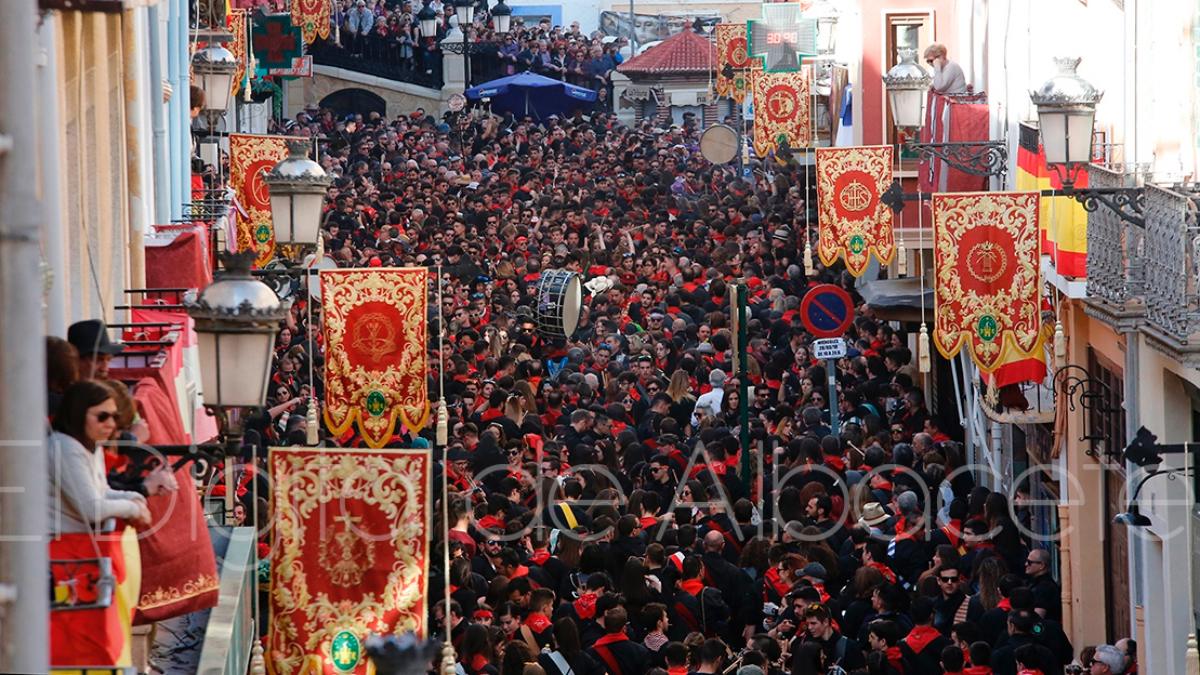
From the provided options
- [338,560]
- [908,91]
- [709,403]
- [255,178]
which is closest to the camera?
[338,560]

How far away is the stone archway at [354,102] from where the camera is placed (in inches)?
2266

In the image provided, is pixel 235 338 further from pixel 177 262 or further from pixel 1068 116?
pixel 1068 116

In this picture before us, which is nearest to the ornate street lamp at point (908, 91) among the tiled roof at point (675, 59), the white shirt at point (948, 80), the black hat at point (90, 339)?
the white shirt at point (948, 80)

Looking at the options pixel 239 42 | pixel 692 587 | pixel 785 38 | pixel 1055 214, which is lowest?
pixel 692 587

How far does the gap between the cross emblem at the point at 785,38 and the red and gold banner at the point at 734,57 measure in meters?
7.41

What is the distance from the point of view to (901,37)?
103ft

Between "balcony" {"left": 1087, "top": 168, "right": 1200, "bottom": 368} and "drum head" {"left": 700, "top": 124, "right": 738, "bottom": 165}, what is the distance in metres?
24.2

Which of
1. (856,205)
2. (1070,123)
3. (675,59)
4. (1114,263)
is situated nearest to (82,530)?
(1070,123)

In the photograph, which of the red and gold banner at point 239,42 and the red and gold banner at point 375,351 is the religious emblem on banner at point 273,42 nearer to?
the red and gold banner at point 239,42

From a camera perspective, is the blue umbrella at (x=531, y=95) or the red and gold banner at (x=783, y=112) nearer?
the red and gold banner at (x=783, y=112)

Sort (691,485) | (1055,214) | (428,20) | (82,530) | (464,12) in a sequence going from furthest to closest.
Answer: (428,20) → (464,12) → (1055,214) → (691,485) → (82,530)

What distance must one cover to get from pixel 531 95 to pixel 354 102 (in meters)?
4.91

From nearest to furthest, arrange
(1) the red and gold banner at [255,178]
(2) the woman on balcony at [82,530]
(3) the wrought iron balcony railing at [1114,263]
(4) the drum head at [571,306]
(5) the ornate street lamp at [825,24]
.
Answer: (2) the woman on balcony at [82,530] < (3) the wrought iron balcony railing at [1114,263] < (1) the red and gold banner at [255,178] < (4) the drum head at [571,306] < (5) the ornate street lamp at [825,24]

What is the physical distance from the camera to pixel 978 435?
2441 centimetres
